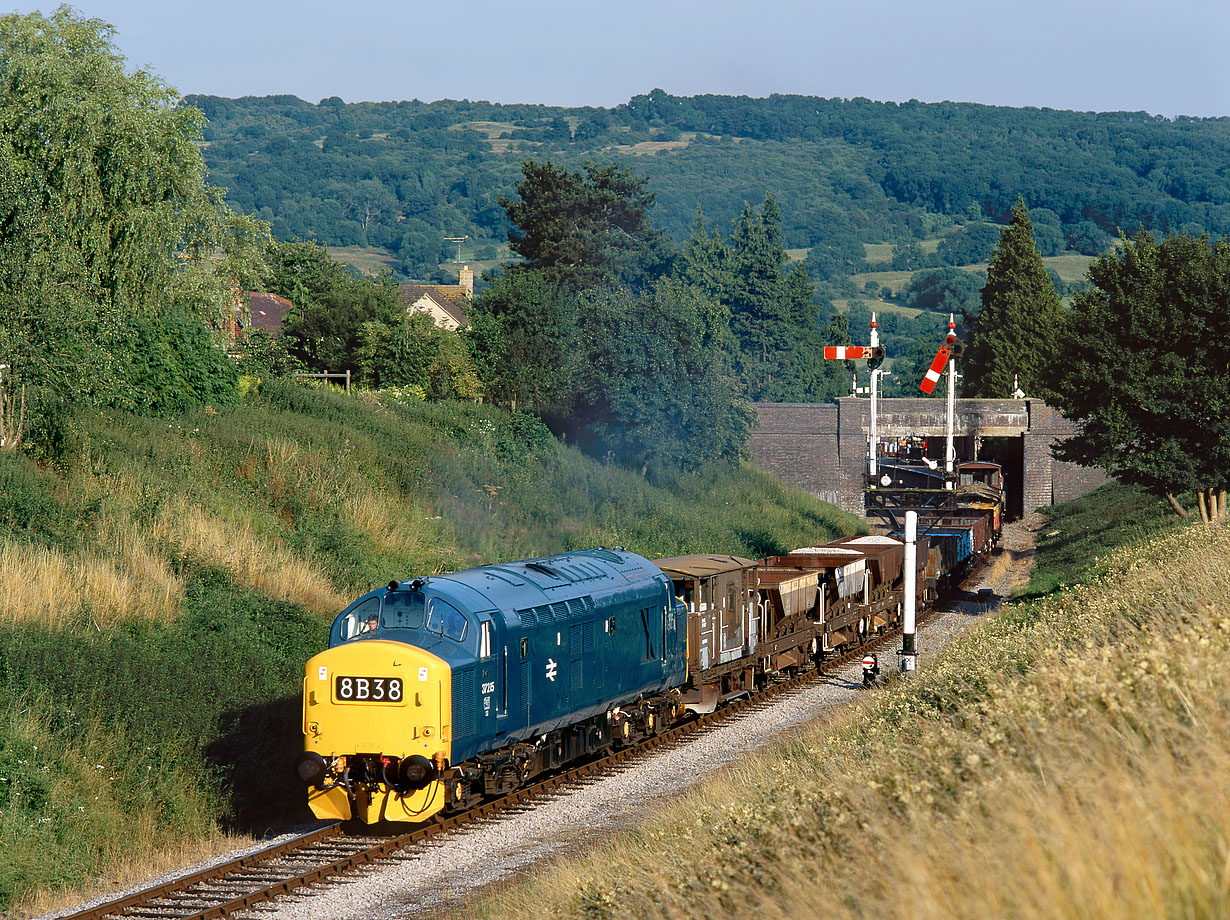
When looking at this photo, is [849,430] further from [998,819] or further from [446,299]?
[998,819]

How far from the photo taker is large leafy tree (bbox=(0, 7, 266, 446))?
27.9m

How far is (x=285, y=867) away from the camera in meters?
15.2

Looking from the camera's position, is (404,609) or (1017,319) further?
(1017,319)

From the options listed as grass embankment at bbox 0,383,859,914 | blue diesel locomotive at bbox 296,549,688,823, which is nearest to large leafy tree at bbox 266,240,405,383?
grass embankment at bbox 0,383,859,914

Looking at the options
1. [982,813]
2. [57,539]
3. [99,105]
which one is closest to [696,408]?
[99,105]

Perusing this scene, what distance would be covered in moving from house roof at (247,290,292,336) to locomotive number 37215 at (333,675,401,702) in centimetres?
5740

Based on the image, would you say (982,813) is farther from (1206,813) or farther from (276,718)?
(276,718)

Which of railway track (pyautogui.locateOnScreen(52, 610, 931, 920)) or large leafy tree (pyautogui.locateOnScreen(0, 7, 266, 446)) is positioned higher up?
large leafy tree (pyautogui.locateOnScreen(0, 7, 266, 446))

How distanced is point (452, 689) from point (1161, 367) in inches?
1239

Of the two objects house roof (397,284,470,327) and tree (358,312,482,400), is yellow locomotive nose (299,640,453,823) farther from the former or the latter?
house roof (397,284,470,327)

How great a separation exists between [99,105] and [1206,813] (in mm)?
32474

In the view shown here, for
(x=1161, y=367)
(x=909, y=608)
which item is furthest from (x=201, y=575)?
(x=1161, y=367)

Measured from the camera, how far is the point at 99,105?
3238cm

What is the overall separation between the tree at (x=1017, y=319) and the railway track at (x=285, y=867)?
221 feet
